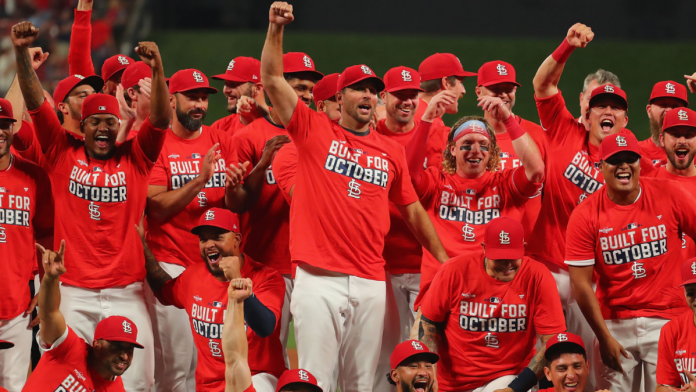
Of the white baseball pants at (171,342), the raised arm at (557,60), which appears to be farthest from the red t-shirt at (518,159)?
the white baseball pants at (171,342)

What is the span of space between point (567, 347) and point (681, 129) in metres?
2.02

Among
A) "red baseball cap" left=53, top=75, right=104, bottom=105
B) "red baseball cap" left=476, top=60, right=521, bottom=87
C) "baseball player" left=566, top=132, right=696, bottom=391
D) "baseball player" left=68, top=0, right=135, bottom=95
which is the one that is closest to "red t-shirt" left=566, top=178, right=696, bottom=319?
"baseball player" left=566, top=132, right=696, bottom=391

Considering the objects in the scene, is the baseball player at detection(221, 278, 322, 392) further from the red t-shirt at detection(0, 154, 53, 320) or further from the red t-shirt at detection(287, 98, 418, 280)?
the red t-shirt at detection(0, 154, 53, 320)

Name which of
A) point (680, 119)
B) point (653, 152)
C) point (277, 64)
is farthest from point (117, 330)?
point (653, 152)

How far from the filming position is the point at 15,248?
618 centimetres

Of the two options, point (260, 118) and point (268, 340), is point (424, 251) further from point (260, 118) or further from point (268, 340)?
point (260, 118)

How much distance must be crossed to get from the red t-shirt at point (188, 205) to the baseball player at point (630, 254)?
277 centimetres

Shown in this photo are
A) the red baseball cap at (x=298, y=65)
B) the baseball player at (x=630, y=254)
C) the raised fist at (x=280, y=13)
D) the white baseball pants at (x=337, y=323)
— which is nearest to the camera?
the raised fist at (x=280, y=13)

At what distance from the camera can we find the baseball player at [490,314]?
5.95 meters

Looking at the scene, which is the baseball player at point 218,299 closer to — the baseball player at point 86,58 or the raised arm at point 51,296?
the raised arm at point 51,296

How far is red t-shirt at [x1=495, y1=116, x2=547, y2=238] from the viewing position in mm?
6605

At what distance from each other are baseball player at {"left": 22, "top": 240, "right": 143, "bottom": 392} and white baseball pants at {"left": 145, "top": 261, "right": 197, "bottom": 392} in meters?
0.71

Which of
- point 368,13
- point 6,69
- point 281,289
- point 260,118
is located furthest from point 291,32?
point 281,289

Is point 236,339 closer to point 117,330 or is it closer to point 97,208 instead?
point 117,330
